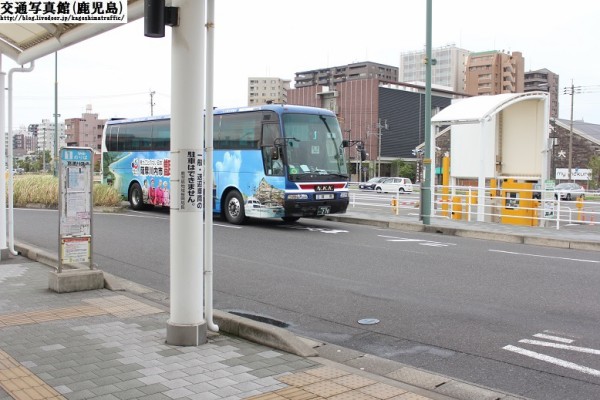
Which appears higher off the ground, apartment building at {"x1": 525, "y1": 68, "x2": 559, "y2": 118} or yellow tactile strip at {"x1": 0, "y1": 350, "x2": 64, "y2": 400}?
apartment building at {"x1": 525, "y1": 68, "x2": 559, "y2": 118}

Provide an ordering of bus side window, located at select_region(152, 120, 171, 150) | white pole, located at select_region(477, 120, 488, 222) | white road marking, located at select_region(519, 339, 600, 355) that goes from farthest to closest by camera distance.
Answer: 1. bus side window, located at select_region(152, 120, 171, 150)
2. white pole, located at select_region(477, 120, 488, 222)
3. white road marking, located at select_region(519, 339, 600, 355)

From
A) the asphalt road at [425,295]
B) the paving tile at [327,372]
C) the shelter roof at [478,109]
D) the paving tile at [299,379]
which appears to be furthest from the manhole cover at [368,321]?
the shelter roof at [478,109]

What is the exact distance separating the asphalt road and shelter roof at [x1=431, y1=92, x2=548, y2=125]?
5374mm

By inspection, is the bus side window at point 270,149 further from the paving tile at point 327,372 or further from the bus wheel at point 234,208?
the paving tile at point 327,372

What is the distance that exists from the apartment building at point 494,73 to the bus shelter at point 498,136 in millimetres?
101201

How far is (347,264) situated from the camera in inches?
427

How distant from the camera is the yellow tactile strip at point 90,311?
6.38m

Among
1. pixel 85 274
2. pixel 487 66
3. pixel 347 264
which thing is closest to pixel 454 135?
pixel 347 264

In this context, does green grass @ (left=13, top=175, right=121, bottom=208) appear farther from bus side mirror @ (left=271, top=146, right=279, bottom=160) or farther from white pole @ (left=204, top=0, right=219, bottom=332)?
white pole @ (left=204, top=0, right=219, bottom=332)

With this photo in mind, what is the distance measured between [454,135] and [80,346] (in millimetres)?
17307

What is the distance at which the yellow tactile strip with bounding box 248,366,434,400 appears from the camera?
13.9 ft

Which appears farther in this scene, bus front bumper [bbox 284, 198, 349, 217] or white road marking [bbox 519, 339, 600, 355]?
bus front bumper [bbox 284, 198, 349, 217]

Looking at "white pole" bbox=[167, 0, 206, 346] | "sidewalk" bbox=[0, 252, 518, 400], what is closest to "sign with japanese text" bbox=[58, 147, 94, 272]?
"sidewalk" bbox=[0, 252, 518, 400]

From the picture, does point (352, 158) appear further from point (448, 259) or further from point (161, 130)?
point (448, 259)
